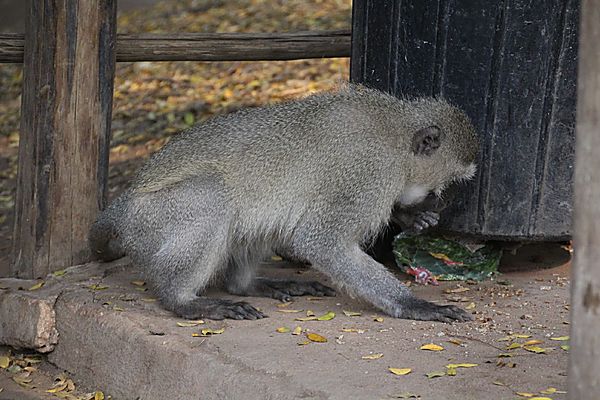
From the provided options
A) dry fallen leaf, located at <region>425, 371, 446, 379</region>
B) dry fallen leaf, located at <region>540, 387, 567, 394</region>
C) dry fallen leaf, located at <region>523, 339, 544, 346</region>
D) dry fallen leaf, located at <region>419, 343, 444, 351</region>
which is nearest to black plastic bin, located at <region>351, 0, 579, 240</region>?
dry fallen leaf, located at <region>523, 339, 544, 346</region>

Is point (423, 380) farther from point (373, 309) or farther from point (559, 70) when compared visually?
point (559, 70)

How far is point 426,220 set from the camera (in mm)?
5289

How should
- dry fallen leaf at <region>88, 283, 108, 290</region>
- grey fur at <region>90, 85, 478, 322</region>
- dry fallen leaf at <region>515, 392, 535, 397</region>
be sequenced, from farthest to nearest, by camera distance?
dry fallen leaf at <region>88, 283, 108, 290</region> → grey fur at <region>90, 85, 478, 322</region> → dry fallen leaf at <region>515, 392, 535, 397</region>

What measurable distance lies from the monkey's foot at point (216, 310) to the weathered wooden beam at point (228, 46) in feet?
5.20

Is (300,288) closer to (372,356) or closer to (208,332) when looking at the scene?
(208,332)

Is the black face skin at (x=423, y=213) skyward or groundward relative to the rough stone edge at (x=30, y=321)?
skyward

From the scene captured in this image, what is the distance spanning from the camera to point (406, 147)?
516 centimetres

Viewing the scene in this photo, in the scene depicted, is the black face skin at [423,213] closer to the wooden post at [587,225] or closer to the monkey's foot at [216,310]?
Answer: the monkey's foot at [216,310]

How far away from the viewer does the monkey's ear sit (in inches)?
202

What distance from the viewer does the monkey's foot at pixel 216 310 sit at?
4961 mm

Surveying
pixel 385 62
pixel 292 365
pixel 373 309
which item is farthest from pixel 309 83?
pixel 292 365

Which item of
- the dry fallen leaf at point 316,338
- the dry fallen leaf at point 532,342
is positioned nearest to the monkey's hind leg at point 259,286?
the dry fallen leaf at point 316,338

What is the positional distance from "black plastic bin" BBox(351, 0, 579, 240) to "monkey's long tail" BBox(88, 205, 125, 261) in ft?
5.13

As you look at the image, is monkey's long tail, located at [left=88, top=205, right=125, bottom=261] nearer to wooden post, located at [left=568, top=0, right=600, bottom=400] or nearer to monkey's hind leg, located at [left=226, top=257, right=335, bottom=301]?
monkey's hind leg, located at [left=226, top=257, right=335, bottom=301]
